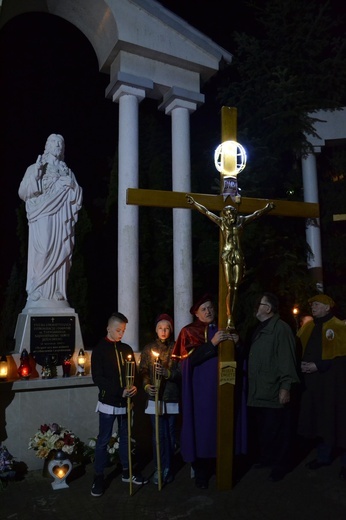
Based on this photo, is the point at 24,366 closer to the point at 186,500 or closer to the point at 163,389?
the point at 163,389

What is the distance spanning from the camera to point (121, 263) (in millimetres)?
7578

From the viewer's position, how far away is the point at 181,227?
8062mm

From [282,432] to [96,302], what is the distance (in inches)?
229

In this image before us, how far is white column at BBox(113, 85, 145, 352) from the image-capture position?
7.54 meters

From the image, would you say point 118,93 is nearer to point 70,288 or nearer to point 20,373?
point 70,288

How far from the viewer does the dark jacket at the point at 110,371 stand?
4801mm

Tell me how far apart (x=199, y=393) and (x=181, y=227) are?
371 centimetres

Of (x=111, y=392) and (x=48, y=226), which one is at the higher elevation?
(x=48, y=226)

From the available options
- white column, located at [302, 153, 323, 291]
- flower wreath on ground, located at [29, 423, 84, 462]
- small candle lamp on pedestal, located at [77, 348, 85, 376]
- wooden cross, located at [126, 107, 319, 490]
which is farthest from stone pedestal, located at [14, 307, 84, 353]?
white column, located at [302, 153, 323, 291]

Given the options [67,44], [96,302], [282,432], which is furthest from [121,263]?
[67,44]

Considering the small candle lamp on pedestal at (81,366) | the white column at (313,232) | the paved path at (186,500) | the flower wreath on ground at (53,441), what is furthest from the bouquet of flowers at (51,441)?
the white column at (313,232)

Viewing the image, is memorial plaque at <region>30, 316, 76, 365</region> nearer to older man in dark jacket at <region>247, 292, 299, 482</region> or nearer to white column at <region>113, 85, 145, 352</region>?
white column at <region>113, 85, 145, 352</region>

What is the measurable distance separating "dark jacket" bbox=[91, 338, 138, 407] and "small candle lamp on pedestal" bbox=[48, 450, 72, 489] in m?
0.77

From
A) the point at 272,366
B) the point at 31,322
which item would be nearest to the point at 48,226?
the point at 31,322
